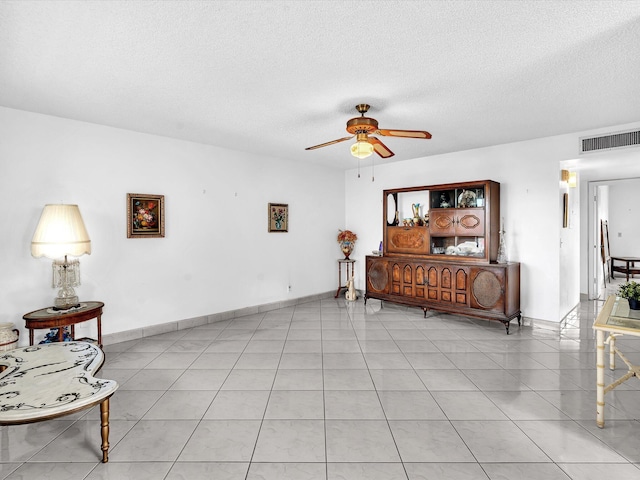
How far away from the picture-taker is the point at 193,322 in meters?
4.89

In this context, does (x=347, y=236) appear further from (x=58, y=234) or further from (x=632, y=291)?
(x=58, y=234)

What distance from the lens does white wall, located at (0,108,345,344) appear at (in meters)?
3.54

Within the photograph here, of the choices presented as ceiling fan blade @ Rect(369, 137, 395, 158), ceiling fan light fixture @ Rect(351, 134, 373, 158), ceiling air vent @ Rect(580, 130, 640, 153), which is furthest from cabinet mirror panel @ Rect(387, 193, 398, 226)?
ceiling fan light fixture @ Rect(351, 134, 373, 158)

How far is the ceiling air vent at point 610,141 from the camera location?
4020mm

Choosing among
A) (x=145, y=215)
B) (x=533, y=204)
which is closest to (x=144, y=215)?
(x=145, y=215)

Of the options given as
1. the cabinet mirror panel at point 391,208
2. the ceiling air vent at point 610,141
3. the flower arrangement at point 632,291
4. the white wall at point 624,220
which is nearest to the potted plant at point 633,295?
the flower arrangement at point 632,291

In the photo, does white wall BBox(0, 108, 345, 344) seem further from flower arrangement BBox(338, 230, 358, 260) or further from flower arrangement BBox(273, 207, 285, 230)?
flower arrangement BBox(338, 230, 358, 260)

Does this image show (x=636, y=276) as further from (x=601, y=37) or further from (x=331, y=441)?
(x=331, y=441)

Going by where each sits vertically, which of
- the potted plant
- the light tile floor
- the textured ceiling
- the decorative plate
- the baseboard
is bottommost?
Result: the light tile floor

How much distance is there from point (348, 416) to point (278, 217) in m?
3.96

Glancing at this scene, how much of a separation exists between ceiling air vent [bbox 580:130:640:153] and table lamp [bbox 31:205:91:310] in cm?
598

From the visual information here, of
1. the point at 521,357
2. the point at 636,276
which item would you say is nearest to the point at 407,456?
the point at 521,357

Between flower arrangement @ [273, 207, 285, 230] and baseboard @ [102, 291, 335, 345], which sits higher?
flower arrangement @ [273, 207, 285, 230]

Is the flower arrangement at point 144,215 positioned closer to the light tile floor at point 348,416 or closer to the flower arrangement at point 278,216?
the light tile floor at point 348,416
